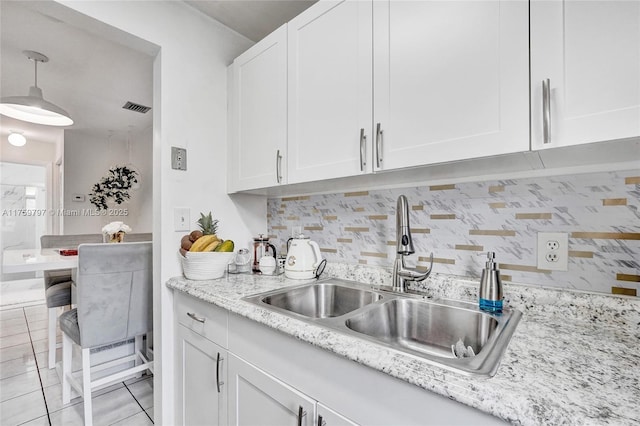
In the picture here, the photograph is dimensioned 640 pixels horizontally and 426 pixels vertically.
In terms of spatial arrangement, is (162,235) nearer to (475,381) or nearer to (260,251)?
(260,251)

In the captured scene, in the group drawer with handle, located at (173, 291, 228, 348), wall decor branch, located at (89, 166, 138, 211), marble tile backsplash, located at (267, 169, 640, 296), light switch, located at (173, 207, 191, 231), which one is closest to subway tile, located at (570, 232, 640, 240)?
marble tile backsplash, located at (267, 169, 640, 296)

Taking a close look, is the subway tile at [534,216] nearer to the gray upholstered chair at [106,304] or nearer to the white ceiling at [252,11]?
the white ceiling at [252,11]

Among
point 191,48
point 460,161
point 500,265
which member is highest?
point 191,48

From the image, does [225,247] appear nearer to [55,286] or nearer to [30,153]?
[55,286]

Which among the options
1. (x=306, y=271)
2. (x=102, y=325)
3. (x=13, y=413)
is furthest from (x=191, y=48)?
(x=13, y=413)

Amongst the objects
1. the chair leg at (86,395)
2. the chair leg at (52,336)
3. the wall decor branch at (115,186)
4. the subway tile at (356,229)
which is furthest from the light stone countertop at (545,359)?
the wall decor branch at (115,186)

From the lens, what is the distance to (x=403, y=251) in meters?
1.17

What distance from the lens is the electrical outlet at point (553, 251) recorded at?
0.97 m

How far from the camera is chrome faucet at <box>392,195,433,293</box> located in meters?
1.16

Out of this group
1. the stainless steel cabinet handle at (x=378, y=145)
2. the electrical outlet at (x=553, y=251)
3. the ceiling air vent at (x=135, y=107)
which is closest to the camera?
the electrical outlet at (x=553, y=251)

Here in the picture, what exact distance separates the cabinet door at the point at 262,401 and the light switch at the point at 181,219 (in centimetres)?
78

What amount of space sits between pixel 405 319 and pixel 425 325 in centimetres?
7

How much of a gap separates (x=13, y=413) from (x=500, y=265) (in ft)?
9.36

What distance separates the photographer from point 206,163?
66.8 inches
